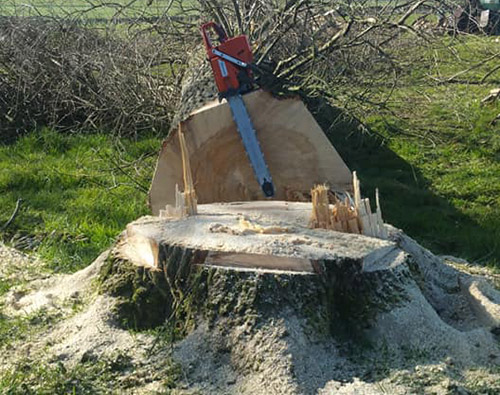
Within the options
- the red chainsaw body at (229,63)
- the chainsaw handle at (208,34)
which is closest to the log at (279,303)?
the red chainsaw body at (229,63)

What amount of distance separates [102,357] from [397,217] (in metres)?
3.35

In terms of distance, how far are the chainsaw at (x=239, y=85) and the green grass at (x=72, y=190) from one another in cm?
124

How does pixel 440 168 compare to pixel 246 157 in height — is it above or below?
below

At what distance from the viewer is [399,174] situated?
7.00 meters

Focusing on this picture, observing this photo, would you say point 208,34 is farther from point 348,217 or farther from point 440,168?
point 440,168

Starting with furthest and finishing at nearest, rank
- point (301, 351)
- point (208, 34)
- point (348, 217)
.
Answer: point (208, 34), point (348, 217), point (301, 351)

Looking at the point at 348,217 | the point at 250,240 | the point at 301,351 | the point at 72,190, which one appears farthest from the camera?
the point at 72,190

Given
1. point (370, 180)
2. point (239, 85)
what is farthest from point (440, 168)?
point (239, 85)

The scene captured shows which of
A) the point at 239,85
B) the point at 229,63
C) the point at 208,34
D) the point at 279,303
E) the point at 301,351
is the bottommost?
the point at 301,351

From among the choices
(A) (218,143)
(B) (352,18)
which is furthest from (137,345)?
(B) (352,18)

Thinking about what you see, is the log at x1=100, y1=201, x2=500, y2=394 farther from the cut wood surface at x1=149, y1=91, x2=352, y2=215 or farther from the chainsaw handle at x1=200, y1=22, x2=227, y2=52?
the chainsaw handle at x1=200, y1=22, x2=227, y2=52

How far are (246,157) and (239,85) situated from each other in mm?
513

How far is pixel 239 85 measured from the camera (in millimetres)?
4961

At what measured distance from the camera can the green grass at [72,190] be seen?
5.14 meters
